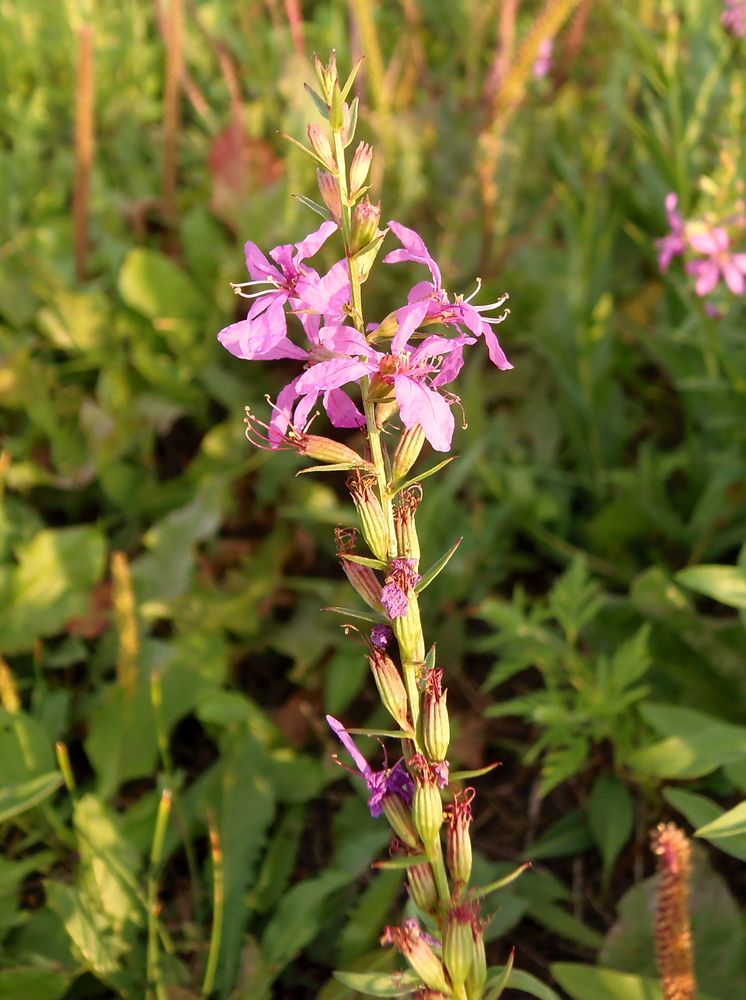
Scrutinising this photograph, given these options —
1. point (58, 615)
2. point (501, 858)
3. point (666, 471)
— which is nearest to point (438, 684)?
point (501, 858)

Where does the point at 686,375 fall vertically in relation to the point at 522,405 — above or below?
above

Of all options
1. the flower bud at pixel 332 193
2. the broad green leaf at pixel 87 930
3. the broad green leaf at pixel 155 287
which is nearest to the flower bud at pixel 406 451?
the flower bud at pixel 332 193

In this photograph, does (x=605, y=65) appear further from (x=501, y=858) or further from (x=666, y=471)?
(x=501, y=858)

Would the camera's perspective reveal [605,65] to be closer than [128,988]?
No

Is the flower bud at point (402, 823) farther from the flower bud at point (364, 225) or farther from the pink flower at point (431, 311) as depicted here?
the flower bud at point (364, 225)

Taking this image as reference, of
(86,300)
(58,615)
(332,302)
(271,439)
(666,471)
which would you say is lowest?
(58,615)

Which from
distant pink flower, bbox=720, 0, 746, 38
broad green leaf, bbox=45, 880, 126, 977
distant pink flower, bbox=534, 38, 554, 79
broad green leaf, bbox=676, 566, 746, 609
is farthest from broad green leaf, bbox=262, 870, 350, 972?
distant pink flower, bbox=720, 0, 746, 38

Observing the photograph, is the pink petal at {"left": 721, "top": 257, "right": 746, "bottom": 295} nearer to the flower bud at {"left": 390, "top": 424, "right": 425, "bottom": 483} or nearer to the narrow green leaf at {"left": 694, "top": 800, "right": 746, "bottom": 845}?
the narrow green leaf at {"left": 694, "top": 800, "right": 746, "bottom": 845}
